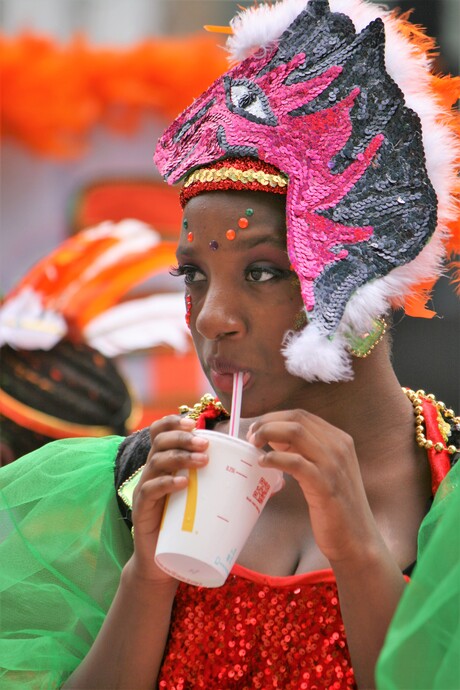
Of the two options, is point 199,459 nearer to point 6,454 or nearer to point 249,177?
point 249,177

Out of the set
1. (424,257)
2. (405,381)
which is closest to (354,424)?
(424,257)

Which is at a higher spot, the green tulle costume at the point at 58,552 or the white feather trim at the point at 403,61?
the white feather trim at the point at 403,61

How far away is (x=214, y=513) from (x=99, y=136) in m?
4.80

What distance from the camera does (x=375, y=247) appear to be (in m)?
1.82

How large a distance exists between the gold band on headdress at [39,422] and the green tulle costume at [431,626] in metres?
2.78

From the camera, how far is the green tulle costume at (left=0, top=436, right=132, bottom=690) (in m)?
2.01

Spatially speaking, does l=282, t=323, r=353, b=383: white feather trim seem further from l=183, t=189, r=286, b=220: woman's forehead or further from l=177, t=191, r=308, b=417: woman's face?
l=183, t=189, r=286, b=220: woman's forehead

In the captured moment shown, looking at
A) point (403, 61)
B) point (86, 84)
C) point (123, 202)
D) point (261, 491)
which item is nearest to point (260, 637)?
point (261, 491)

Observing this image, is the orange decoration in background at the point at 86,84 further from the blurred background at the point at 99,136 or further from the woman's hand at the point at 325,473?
the woman's hand at the point at 325,473

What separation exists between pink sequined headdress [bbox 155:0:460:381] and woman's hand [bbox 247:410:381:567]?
0.16 metres

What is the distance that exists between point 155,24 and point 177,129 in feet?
20.2

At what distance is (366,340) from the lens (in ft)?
5.91

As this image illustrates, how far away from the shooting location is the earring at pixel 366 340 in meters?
1.78

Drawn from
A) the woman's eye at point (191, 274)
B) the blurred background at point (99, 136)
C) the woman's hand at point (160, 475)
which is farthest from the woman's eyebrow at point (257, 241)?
the blurred background at point (99, 136)
